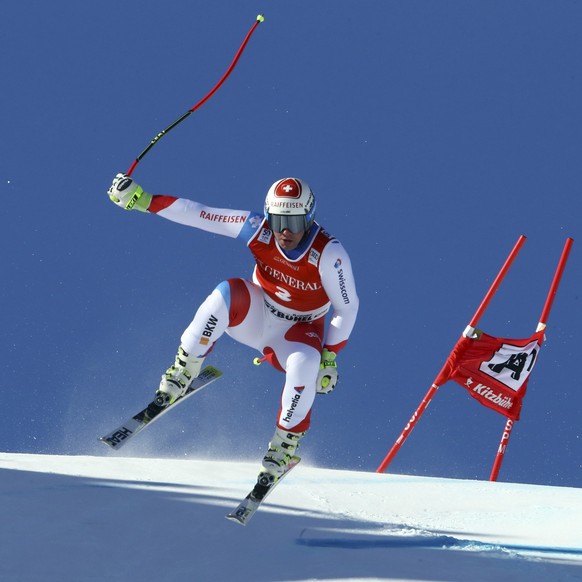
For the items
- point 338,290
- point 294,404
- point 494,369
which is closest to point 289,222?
point 338,290

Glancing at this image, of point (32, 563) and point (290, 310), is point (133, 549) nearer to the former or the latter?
point (32, 563)

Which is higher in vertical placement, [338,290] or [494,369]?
[494,369]

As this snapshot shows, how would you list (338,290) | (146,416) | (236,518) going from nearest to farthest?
1. (236,518)
2. (338,290)
3. (146,416)

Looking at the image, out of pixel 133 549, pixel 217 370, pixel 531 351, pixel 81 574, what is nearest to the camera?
pixel 81 574

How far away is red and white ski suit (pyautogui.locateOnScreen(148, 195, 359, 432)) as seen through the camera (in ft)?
23.2

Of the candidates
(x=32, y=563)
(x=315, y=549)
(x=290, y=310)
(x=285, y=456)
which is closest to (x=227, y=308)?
(x=290, y=310)

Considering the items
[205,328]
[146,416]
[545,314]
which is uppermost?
[545,314]

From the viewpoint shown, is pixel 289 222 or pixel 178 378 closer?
pixel 289 222

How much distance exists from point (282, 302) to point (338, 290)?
430mm

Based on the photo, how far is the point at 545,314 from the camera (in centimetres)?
1091

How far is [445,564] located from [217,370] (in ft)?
7.54

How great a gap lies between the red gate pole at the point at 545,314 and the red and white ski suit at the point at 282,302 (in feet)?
12.7

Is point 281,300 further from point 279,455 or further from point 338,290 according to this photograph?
point 279,455

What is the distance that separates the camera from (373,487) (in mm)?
8266
